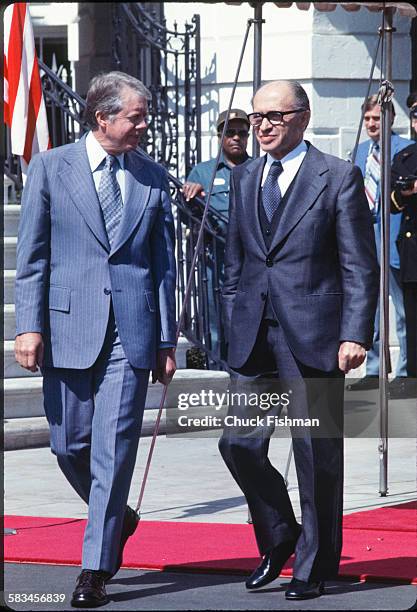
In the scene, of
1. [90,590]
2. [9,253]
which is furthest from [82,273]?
[9,253]

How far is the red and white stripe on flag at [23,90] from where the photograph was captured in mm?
9727

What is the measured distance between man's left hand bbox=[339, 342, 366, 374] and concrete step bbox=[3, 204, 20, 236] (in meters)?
6.72


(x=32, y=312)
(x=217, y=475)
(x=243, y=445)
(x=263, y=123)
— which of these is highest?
(x=263, y=123)

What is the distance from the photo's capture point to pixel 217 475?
952 centimetres

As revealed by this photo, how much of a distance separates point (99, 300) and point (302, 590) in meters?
1.34

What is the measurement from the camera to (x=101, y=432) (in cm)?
620

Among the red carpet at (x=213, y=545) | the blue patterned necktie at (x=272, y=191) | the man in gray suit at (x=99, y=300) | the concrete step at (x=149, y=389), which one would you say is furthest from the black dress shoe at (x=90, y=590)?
the concrete step at (x=149, y=389)

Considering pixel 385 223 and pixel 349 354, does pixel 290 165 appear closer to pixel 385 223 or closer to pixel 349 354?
pixel 349 354

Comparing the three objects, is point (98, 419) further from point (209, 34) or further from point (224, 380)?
point (209, 34)

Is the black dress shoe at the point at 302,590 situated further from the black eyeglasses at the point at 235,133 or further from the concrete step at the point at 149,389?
the black eyeglasses at the point at 235,133

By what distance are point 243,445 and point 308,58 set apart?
24.5 feet

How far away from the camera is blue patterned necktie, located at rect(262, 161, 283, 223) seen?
642 centimetres

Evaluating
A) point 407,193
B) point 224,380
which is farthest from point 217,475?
point 407,193

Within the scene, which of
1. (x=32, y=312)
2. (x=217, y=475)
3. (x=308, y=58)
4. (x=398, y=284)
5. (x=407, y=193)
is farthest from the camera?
(x=308, y=58)
